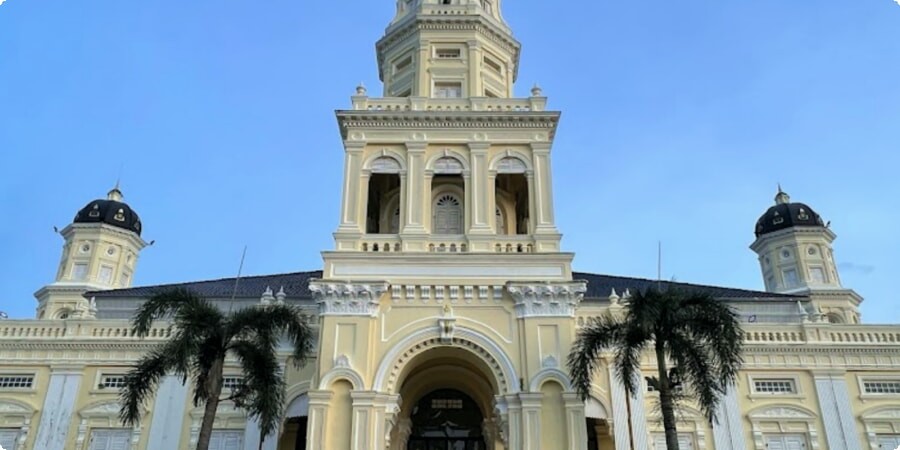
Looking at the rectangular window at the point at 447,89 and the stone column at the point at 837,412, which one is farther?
the rectangular window at the point at 447,89

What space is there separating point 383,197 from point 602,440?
13.3 meters

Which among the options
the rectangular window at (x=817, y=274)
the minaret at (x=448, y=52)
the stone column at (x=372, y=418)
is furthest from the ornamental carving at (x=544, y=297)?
the rectangular window at (x=817, y=274)

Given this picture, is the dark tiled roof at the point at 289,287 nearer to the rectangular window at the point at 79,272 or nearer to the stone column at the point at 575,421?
the rectangular window at the point at 79,272

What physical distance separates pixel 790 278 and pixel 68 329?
45.3 m

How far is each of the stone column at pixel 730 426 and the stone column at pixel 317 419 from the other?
1552 cm

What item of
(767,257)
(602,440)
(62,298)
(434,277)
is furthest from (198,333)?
(767,257)

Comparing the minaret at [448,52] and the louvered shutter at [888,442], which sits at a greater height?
the minaret at [448,52]

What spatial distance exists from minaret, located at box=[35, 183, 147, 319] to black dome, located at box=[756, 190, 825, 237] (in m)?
45.5

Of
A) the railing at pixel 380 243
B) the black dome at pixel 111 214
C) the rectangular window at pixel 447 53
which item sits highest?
the black dome at pixel 111 214

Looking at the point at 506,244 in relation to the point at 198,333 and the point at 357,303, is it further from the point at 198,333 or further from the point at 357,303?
the point at 198,333

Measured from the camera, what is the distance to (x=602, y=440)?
28250 millimetres

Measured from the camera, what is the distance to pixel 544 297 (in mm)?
23953

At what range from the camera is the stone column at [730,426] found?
92.0 ft

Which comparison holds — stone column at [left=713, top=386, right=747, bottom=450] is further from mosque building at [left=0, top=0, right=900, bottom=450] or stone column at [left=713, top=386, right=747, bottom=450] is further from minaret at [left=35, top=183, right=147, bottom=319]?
minaret at [left=35, top=183, right=147, bottom=319]
